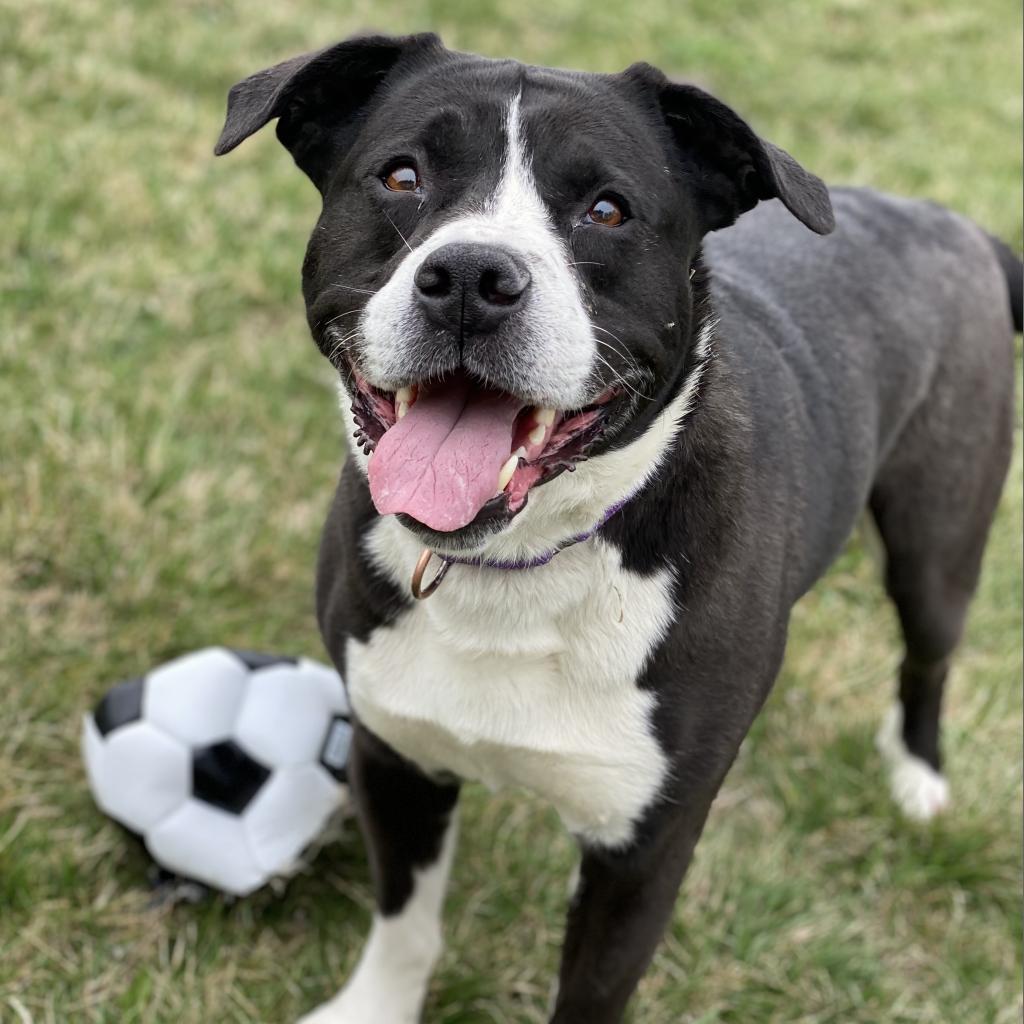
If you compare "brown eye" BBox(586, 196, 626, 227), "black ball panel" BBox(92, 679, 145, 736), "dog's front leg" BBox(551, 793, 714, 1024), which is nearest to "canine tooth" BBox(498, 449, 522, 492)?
"brown eye" BBox(586, 196, 626, 227)

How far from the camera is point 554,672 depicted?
8.34 ft

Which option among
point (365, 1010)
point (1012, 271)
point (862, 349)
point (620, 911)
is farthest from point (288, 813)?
point (1012, 271)

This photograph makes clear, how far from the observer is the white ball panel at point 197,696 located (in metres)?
3.28

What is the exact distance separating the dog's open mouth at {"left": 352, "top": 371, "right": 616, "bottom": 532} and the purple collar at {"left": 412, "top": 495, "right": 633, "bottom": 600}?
0.18m

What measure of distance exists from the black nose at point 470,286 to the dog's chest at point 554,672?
0.53m

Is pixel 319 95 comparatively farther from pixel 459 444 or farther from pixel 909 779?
pixel 909 779

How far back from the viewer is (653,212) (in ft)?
7.88

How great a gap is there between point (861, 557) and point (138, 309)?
2.72m

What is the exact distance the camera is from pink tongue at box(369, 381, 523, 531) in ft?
7.20

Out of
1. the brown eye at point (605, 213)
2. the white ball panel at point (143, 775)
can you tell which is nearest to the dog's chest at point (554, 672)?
Result: the brown eye at point (605, 213)

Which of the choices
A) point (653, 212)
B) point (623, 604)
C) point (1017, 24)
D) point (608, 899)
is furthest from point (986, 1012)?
point (1017, 24)

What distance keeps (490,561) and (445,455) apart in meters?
0.35

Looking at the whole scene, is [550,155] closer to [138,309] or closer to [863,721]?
[863,721]

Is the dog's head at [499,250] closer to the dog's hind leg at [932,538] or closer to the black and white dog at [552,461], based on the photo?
the black and white dog at [552,461]
